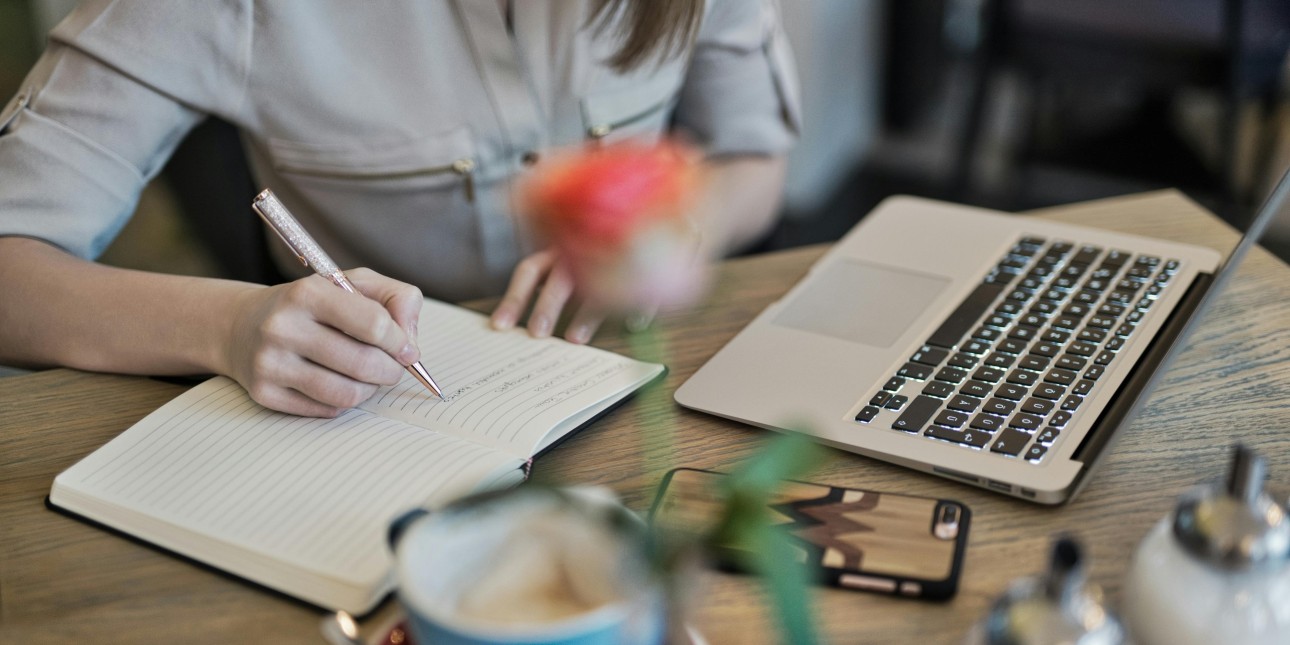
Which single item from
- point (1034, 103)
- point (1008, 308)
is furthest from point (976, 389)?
point (1034, 103)

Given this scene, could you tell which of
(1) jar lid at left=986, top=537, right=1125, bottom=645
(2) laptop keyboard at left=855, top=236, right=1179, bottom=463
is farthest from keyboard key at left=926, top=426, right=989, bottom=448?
(1) jar lid at left=986, top=537, right=1125, bottom=645

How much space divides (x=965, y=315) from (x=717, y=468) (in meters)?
0.23

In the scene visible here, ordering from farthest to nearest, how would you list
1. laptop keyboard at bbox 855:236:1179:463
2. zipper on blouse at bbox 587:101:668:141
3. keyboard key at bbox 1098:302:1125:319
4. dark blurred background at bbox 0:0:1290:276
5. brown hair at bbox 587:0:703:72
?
dark blurred background at bbox 0:0:1290:276 < zipper on blouse at bbox 587:101:668:141 < brown hair at bbox 587:0:703:72 < keyboard key at bbox 1098:302:1125:319 < laptop keyboard at bbox 855:236:1179:463

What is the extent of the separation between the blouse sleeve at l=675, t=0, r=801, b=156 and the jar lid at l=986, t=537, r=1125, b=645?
72cm

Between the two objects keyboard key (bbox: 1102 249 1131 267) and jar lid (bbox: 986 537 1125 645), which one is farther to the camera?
keyboard key (bbox: 1102 249 1131 267)

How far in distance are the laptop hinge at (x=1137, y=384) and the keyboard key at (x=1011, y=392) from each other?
0.04 m

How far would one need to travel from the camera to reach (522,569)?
418mm

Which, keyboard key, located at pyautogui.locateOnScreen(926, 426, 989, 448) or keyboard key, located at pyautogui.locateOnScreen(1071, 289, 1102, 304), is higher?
keyboard key, located at pyautogui.locateOnScreen(926, 426, 989, 448)

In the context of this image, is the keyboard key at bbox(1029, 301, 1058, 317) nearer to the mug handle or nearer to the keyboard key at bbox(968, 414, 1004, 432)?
the keyboard key at bbox(968, 414, 1004, 432)

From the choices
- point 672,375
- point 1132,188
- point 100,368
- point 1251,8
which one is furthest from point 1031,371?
point 1132,188

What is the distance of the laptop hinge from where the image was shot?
579 mm

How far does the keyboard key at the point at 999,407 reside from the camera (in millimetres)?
613

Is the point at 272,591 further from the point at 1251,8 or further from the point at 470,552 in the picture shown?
the point at 1251,8

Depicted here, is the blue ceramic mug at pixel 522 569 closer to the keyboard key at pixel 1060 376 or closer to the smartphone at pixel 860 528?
the smartphone at pixel 860 528
